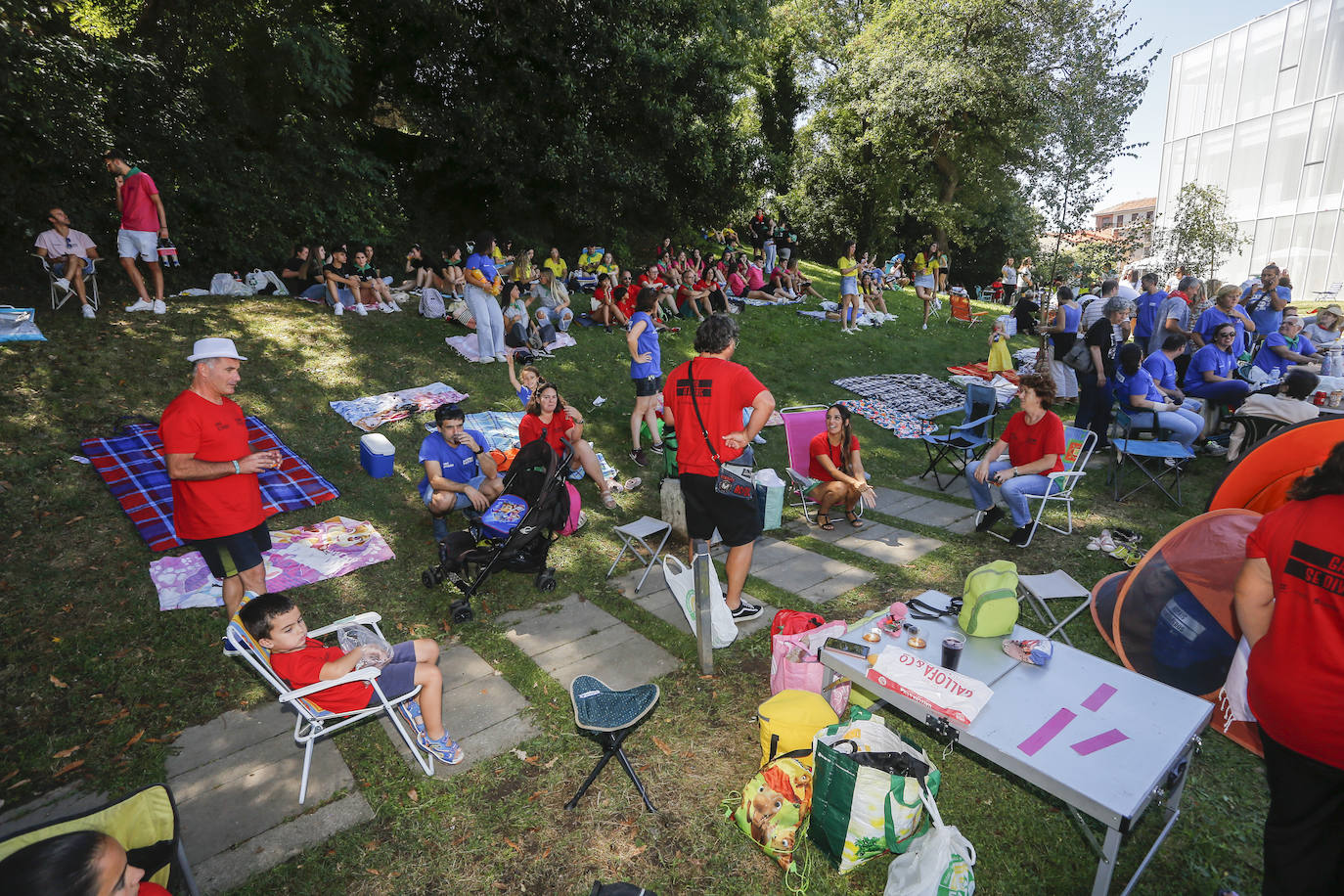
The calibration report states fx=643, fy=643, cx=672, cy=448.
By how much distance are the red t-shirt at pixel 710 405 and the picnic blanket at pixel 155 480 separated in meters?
3.88

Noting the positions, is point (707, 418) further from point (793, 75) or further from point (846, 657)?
point (793, 75)

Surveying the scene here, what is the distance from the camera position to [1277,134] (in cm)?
2595

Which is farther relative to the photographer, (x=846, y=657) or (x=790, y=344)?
(x=790, y=344)

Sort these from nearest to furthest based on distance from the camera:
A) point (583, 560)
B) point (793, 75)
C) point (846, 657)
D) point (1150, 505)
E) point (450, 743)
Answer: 1. point (846, 657)
2. point (450, 743)
3. point (583, 560)
4. point (1150, 505)
5. point (793, 75)

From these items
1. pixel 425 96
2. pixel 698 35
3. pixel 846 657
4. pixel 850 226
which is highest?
pixel 698 35

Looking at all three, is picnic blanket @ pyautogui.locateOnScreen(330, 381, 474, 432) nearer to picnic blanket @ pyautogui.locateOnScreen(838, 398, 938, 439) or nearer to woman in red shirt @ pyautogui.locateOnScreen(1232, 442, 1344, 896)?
picnic blanket @ pyautogui.locateOnScreen(838, 398, 938, 439)

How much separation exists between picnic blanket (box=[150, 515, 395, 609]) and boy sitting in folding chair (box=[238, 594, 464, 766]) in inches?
77.2

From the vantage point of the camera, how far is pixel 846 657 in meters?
3.10

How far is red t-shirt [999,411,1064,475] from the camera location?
5.63 m

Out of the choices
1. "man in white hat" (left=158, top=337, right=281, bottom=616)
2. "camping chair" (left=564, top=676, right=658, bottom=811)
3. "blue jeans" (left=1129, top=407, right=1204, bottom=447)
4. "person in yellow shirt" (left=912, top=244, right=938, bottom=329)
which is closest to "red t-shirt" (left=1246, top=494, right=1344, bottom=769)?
"camping chair" (left=564, top=676, right=658, bottom=811)

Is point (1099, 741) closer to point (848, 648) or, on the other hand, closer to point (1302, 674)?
point (1302, 674)

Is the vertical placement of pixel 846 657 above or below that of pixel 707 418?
below

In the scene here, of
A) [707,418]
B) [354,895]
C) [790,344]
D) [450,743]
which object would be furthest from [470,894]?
[790,344]

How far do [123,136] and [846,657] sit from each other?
13.8m
